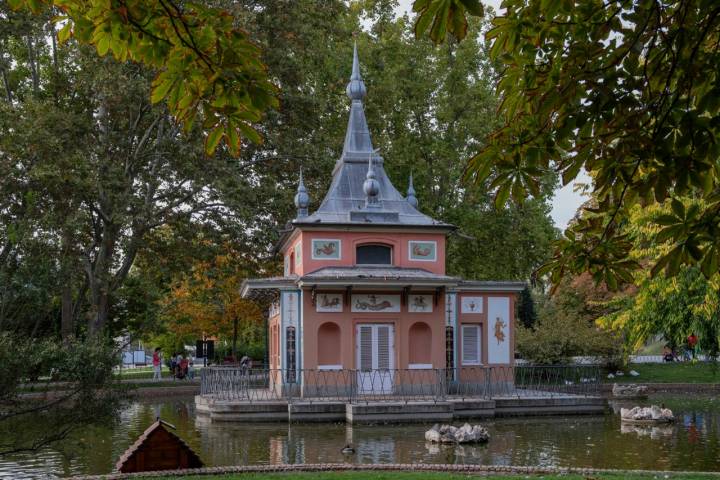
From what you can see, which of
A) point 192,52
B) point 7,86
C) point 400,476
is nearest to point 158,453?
point 400,476

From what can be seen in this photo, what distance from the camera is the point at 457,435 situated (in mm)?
18172

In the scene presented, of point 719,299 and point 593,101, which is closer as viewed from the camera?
point 593,101

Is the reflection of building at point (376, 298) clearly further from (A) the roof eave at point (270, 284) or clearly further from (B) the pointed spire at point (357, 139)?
(B) the pointed spire at point (357, 139)

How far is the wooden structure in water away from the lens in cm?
1267

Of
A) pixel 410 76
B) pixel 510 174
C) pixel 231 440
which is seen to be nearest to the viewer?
pixel 510 174

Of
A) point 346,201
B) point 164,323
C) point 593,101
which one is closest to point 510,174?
point 593,101

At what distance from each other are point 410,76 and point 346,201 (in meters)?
15.9

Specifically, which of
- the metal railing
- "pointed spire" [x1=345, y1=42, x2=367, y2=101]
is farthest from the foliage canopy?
"pointed spire" [x1=345, y1=42, x2=367, y2=101]

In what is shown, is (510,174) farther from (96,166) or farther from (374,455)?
(96,166)

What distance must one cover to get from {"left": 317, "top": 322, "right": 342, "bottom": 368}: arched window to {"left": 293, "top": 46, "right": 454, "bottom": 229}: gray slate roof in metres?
3.50

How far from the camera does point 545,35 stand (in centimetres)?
535

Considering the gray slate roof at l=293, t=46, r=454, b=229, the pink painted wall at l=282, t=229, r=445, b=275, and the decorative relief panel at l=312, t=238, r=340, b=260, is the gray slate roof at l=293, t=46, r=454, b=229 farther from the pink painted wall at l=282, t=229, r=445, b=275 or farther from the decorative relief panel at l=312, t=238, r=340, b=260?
the decorative relief panel at l=312, t=238, r=340, b=260

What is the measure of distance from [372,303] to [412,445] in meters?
10.0

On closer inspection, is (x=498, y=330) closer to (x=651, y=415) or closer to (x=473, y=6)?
(x=651, y=415)
